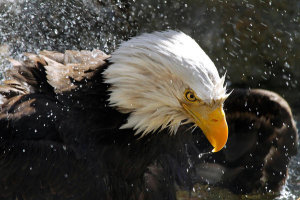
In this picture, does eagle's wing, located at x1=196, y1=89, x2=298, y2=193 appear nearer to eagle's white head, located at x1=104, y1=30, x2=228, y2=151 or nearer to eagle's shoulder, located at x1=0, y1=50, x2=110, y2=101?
eagle's white head, located at x1=104, y1=30, x2=228, y2=151

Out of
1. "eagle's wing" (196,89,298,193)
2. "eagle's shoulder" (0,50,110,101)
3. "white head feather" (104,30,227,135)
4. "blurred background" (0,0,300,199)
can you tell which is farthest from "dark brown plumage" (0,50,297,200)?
"blurred background" (0,0,300,199)

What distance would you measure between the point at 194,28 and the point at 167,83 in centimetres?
346

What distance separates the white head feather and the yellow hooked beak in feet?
0.29

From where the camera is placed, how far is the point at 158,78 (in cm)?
404

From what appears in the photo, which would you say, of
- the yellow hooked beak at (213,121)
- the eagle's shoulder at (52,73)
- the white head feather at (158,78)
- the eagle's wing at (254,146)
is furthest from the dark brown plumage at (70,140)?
the eagle's wing at (254,146)

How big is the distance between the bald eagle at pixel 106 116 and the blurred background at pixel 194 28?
2.78 metres

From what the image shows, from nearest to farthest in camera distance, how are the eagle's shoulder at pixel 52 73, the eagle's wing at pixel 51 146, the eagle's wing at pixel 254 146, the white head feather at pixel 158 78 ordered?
the white head feather at pixel 158 78
the eagle's wing at pixel 51 146
the eagle's shoulder at pixel 52 73
the eagle's wing at pixel 254 146

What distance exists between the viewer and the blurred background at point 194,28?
7219mm

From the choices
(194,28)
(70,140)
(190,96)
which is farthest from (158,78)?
(194,28)

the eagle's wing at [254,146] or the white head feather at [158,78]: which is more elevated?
the white head feather at [158,78]

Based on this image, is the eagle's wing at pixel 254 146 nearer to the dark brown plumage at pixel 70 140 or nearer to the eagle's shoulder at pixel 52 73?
the dark brown plumage at pixel 70 140

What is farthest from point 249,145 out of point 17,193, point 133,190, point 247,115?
point 17,193

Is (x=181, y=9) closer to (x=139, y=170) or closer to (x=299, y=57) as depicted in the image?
(x=299, y=57)

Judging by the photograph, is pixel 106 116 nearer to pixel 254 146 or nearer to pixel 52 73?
pixel 52 73
